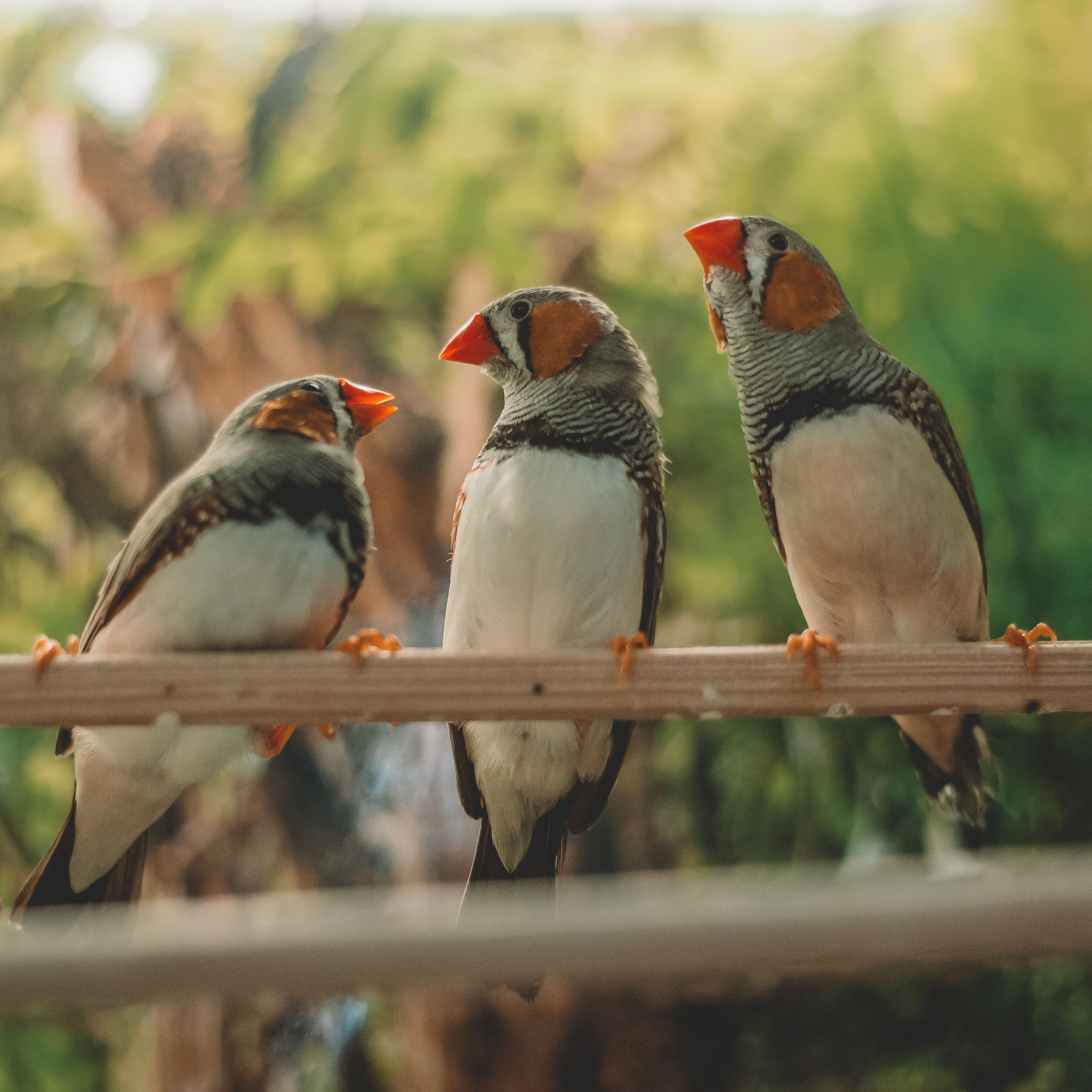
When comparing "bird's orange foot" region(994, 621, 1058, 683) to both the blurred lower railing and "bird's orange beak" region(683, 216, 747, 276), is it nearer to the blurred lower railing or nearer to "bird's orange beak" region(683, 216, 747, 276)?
the blurred lower railing

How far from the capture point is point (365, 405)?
1282 millimetres

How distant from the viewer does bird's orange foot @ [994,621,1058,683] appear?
1.10m

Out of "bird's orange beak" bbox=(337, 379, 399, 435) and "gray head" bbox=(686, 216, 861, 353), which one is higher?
"gray head" bbox=(686, 216, 861, 353)

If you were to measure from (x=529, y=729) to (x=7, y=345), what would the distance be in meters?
2.26

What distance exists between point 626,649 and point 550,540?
A: 0.67ft

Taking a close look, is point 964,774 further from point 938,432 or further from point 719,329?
point 719,329

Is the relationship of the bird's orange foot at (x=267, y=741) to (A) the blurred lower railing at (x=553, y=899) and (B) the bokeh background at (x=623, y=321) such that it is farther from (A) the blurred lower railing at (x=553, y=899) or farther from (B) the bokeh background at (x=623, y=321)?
(B) the bokeh background at (x=623, y=321)

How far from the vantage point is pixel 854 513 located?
1307mm

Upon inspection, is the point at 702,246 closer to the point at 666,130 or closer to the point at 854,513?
the point at 854,513

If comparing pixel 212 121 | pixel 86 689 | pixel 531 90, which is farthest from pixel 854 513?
pixel 212 121

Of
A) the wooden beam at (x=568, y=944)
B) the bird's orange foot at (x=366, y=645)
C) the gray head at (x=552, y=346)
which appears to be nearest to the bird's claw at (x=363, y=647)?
the bird's orange foot at (x=366, y=645)

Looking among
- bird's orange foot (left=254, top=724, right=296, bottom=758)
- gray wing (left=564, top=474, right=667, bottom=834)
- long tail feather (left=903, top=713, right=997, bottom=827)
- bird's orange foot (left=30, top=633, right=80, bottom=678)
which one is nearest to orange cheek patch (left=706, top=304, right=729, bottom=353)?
gray wing (left=564, top=474, right=667, bottom=834)

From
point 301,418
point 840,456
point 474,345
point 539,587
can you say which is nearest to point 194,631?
point 301,418

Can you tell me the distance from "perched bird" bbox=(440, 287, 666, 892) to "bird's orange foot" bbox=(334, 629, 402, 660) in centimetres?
15
